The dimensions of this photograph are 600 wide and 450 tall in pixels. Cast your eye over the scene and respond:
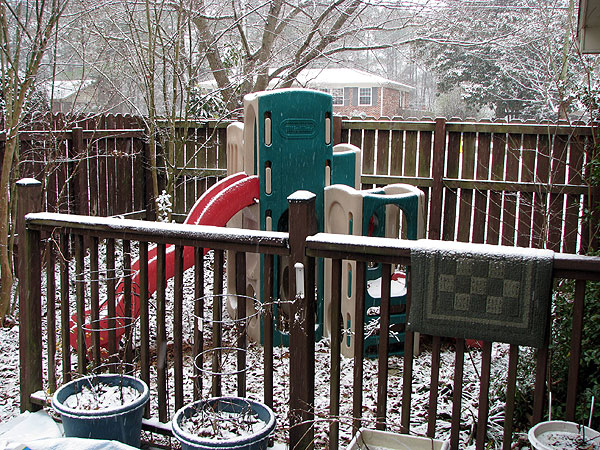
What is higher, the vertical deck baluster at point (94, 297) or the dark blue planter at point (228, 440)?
the vertical deck baluster at point (94, 297)

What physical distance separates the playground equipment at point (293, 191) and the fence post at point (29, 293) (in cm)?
98

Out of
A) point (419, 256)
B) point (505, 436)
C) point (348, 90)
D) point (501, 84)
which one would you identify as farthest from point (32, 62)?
point (348, 90)

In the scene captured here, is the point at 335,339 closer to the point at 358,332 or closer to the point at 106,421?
the point at 358,332

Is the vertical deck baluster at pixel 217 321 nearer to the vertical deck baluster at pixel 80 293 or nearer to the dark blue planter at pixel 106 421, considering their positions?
the dark blue planter at pixel 106 421

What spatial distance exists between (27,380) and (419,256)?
2.25 m

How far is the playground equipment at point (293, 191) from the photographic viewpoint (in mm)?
4434

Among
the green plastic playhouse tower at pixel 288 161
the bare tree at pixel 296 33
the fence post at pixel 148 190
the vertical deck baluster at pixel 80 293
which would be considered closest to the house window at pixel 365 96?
the bare tree at pixel 296 33

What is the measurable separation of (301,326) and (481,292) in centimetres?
79

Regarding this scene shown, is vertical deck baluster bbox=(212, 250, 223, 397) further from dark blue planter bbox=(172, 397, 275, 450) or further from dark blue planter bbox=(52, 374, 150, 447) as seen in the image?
dark blue planter bbox=(52, 374, 150, 447)

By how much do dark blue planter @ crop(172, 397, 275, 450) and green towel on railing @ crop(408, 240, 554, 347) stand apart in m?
0.72

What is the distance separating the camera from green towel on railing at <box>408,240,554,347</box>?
216cm

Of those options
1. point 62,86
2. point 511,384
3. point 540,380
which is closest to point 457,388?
A: point 511,384

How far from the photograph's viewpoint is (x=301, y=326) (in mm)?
2623

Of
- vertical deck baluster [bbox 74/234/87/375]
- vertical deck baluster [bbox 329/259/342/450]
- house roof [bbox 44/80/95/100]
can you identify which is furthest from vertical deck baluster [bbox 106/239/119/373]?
house roof [bbox 44/80/95/100]
